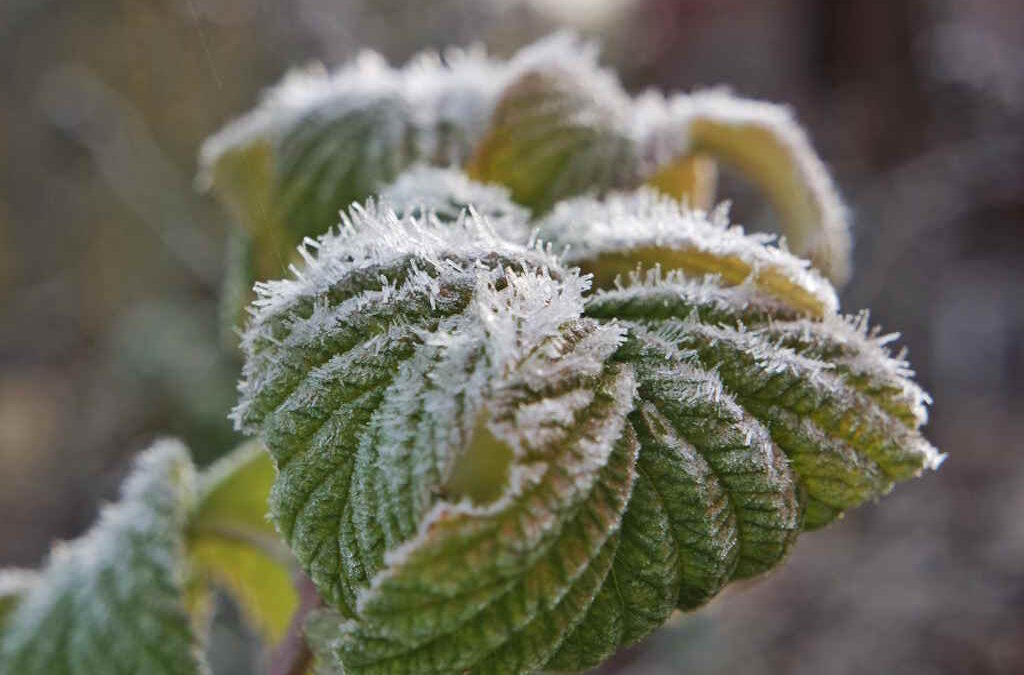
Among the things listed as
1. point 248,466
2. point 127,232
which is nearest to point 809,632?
point 248,466

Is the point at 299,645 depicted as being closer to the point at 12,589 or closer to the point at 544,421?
the point at 544,421

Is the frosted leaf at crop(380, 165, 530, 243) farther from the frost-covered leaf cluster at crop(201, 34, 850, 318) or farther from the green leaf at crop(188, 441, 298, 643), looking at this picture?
the green leaf at crop(188, 441, 298, 643)

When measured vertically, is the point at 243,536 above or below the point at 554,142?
below

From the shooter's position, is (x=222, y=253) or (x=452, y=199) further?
(x=222, y=253)

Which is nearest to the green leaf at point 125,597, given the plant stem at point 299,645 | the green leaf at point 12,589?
the green leaf at point 12,589

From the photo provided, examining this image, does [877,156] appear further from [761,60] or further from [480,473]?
[480,473]

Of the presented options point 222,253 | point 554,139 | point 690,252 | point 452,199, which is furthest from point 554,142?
point 222,253
